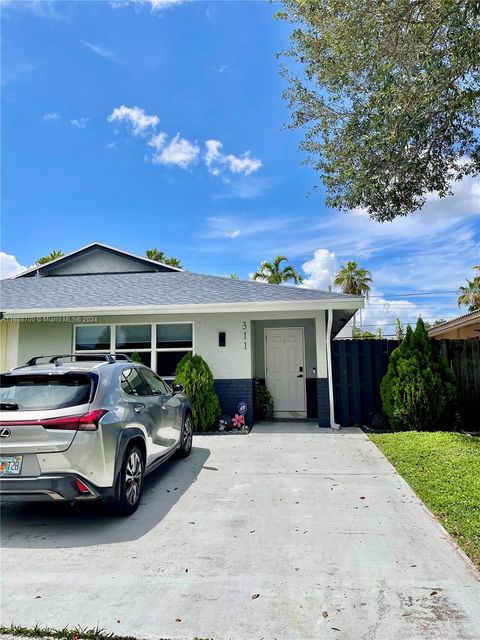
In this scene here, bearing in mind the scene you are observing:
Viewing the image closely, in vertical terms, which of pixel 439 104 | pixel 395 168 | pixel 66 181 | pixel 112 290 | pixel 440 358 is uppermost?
pixel 66 181

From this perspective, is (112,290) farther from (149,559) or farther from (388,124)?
(149,559)

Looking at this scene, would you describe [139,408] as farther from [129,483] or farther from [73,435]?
[73,435]

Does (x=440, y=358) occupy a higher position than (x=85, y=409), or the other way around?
(x=440, y=358)

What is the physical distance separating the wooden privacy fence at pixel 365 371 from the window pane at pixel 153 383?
4.79 m

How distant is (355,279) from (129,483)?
30621 mm

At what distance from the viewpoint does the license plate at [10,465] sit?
3658 mm

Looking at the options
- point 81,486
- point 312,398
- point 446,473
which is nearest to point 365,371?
point 312,398

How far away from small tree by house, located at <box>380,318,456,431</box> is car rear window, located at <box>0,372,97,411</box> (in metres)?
6.34

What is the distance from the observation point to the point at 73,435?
367cm

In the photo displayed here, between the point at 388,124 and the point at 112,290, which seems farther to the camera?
the point at 112,290

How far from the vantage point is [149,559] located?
10.9 feet

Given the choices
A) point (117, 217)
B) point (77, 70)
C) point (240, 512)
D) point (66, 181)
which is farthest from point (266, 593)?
point (117, 217)

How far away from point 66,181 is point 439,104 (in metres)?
10.2

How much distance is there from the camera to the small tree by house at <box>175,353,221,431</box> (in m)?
8.89
